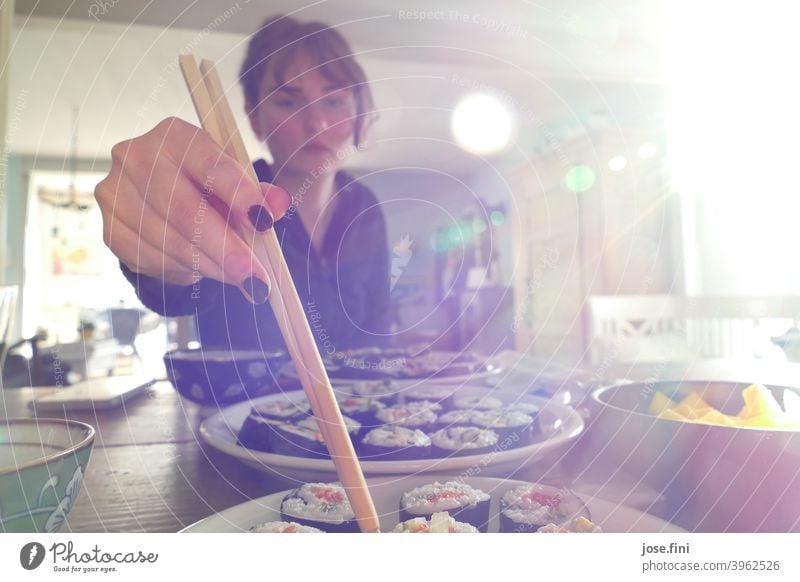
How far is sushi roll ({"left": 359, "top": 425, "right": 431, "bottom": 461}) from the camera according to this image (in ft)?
0.97

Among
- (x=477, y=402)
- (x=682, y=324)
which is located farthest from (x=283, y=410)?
(x=682, y=324)

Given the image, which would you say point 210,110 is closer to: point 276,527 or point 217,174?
point 217,174

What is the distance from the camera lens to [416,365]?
0.36 meters

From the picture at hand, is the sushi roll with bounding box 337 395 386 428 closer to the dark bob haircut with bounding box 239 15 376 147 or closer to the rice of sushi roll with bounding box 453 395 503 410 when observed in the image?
the rice of sushi roll with bounding box 453 395 503 410

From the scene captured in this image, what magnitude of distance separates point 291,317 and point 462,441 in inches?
5.3

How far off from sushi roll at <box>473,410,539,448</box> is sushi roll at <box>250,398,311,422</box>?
119mm

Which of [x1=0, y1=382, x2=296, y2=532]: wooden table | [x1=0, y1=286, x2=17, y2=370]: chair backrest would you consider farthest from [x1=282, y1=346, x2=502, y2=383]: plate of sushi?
[x1=0, y1=286, x2=17, y2=370]: chair backrest

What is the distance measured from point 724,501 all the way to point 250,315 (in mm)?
276

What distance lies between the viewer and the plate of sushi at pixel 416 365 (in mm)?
354

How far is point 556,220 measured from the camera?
0.39 m

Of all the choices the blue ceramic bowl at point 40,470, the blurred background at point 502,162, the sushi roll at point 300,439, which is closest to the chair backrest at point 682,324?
the blurred background at point 502,162

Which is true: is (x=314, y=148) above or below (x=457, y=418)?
above
